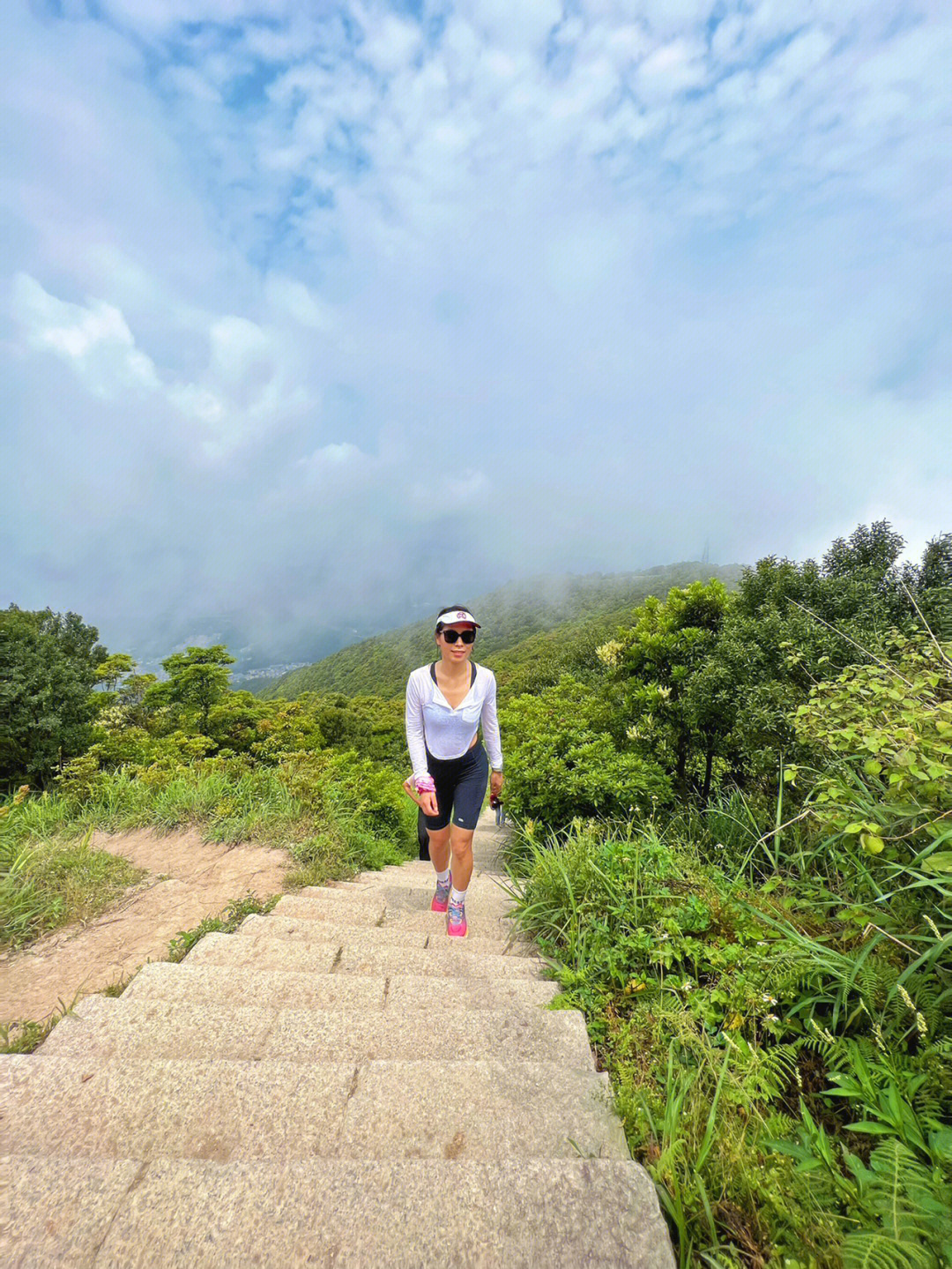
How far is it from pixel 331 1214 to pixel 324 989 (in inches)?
51.6

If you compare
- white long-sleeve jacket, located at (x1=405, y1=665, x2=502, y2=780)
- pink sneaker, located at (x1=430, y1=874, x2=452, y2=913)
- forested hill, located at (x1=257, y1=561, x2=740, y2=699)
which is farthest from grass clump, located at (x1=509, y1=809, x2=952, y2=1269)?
forested hill, located at (x1=257, y1=561, x2=740, y2=699)

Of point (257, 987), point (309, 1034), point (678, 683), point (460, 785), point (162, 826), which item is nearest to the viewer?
point (309, 1034)

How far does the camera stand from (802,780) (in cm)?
445

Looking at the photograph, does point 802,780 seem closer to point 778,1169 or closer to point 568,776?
point 568,776

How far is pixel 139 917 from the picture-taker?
3.49 meters

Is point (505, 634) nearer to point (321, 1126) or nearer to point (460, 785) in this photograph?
point (460, 785)

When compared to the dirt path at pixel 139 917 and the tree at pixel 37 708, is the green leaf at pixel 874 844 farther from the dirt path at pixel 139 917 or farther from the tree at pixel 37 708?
the tree at pixel 37 708

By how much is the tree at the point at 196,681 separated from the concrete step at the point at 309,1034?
21.9 metres

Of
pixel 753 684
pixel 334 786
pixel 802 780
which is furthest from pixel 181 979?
pixel 753 684

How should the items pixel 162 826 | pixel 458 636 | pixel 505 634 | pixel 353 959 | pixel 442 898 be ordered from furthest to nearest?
pixel 505 634 < pixel 162 826 < pixel 442 898 < pixel 458 636 < pixel 353 959

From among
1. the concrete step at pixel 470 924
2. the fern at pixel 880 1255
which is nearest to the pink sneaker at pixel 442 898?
the concrete step at pixel 470 924

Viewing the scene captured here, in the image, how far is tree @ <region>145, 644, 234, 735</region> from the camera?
22172 mm

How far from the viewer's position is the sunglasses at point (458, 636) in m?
3.34

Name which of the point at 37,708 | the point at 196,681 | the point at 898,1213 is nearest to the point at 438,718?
the point at 898,1213
